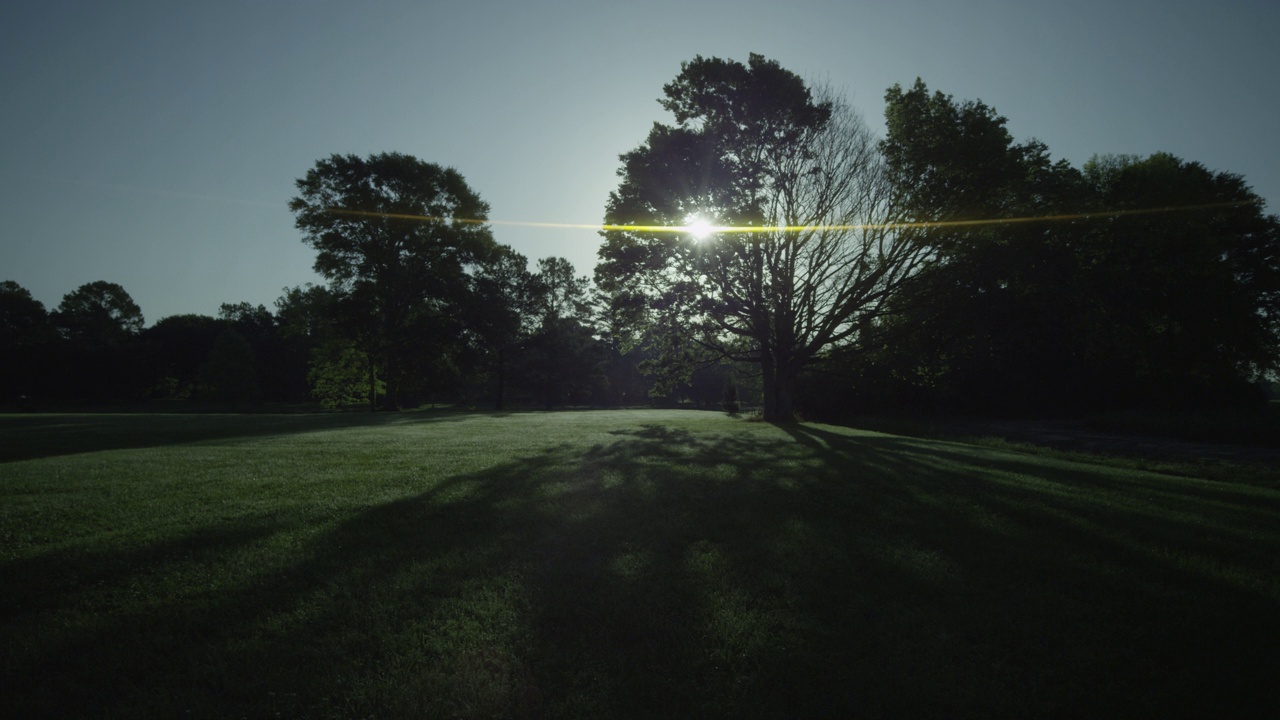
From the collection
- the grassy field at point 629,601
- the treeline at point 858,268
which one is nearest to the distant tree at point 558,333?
the treeline at point 858,268

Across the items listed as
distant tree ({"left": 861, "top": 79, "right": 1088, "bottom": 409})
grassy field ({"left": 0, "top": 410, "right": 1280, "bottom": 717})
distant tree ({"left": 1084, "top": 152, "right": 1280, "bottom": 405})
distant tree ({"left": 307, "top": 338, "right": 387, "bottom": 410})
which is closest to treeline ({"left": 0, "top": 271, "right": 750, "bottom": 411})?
distant tree ({"left": 307, "top": 338, "right": 387, "bottom": 410})

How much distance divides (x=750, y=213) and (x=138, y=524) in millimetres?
20083

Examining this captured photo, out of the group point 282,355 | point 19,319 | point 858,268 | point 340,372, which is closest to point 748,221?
point 858,268

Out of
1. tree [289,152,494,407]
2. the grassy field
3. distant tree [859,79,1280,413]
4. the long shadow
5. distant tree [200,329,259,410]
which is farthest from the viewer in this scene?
distant tree [200,329,259,410]

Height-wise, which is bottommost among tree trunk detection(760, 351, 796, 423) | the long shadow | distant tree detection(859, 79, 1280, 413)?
the long shadow

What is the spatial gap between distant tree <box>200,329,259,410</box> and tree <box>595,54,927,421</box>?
45416mm

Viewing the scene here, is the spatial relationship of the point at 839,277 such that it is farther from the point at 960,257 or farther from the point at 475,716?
the point at 475,716

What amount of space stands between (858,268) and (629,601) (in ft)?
69.1

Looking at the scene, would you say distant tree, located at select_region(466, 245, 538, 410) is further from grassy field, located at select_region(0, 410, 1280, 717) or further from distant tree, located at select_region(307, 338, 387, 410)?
grassy field, located at select_region(0, 410, 1280, 717)

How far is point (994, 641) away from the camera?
124 inches

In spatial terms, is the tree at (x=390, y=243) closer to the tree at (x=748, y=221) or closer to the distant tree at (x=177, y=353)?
the tree at (x=748, y=221)

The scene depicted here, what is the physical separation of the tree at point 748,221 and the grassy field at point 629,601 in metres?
15.4

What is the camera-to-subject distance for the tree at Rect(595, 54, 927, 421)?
20594 mm

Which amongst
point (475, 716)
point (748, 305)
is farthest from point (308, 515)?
point (748, 305)
